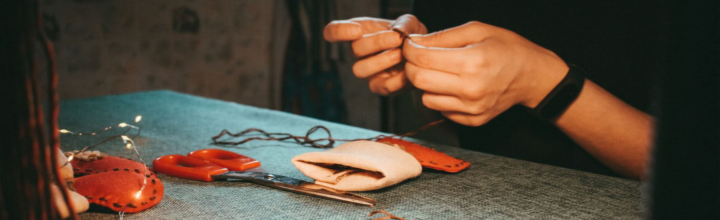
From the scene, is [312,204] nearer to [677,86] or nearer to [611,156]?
[677,86]

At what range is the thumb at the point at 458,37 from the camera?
0.85m

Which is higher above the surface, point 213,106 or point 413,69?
point 413,69

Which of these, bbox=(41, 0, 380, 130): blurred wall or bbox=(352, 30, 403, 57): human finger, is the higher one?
bbox=(352, 30, 403, 57): human finger

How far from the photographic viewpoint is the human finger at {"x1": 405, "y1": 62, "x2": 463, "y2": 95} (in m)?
0.84

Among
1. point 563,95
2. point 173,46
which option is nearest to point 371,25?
point 563,95

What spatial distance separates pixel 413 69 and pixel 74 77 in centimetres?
288

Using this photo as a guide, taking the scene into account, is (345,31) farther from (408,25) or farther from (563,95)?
(563,95)

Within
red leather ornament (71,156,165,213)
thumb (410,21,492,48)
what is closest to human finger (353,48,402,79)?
thumb (410,21,492,48)

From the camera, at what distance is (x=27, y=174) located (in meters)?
0.32

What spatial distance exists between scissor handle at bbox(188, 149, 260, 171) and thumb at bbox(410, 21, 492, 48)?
0.36 meters

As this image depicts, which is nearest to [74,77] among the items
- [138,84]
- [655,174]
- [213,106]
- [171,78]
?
[138,84]

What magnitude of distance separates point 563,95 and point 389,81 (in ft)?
1.17

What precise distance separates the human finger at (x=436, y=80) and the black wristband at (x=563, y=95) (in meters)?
0.21

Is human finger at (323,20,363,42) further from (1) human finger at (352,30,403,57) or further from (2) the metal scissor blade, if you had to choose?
(2) the metal scissor blade
